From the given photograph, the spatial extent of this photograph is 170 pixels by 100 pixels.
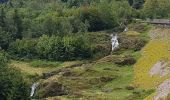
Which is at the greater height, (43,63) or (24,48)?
(24,48)

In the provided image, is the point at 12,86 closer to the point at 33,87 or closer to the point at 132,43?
the point at 33,87

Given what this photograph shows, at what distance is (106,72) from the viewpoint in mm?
115875

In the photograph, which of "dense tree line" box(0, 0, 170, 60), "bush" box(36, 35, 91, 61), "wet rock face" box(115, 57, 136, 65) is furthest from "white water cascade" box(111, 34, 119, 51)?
"wet rock face" box(115, 57, 136, 65)

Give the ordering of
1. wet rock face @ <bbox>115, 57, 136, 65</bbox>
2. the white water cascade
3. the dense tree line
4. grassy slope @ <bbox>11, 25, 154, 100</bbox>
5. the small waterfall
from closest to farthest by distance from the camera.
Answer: grassy slope @ <bbox>11, 25, 154, 100</bbox> < the small waterfall < wet rock face @ <bbox>115, 57, 136, 65</bbox> < the white water cascade < the dense tree line

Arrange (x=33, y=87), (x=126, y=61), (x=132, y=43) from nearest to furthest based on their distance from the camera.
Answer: (x=33, y=87) → (x=126, y=61) → (x=132, y=43)

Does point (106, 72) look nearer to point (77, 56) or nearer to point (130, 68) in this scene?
point (130, 68)

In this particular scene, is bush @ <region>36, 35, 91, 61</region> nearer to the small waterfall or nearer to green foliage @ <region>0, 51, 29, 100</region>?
the small waterfall

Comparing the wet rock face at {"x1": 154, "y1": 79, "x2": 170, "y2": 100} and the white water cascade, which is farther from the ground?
the wet rock face at {"x1": 154, "y1": 79, "x2": 170, "y2": 100}

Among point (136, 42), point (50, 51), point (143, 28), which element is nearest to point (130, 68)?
point (136, 42)

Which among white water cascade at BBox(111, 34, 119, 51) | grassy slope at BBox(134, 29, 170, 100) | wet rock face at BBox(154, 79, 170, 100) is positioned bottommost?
white water cascade at BBox(111, 34, 119, 51)

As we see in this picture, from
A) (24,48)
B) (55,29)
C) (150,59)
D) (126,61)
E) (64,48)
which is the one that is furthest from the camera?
(55,29)

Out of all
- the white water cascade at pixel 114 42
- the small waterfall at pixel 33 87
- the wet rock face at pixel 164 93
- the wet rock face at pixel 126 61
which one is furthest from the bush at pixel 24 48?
the wet rock face at pixel 164 93

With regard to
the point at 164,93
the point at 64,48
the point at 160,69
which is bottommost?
the point at 64,48

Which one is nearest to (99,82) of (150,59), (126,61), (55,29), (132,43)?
(150,59)
